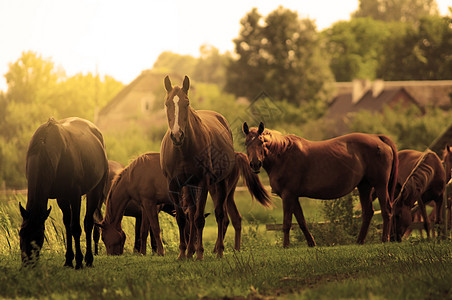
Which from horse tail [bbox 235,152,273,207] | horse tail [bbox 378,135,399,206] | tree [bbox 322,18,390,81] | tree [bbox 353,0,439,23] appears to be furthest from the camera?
tree [bbox 353,0,439,23]

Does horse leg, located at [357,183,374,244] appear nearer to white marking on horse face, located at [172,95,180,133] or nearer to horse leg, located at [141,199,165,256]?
horse leg, located at [141,199,165,256]

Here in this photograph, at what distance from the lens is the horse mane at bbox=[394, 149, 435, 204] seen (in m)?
15.2

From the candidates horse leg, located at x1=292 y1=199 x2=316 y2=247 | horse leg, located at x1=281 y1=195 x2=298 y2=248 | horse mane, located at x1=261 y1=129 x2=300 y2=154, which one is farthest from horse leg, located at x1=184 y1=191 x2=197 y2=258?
horse leg, located at x1=292 y1=199 x2=316 y2=247

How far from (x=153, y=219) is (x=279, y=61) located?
5061 centimetres

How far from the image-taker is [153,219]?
13000 mm

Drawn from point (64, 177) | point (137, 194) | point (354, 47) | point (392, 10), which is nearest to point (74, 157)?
point (64, 177)

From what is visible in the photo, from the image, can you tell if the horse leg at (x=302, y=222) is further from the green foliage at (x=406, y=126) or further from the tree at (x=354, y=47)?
the tree at (x=354, y=47)

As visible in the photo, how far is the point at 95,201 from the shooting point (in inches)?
431

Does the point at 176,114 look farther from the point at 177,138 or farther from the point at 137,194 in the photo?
the point at 137,194

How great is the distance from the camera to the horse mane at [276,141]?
13.4 meters

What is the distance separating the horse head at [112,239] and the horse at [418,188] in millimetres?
5950

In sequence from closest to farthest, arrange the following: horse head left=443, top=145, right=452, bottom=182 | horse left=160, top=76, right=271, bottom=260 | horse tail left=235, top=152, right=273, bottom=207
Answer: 1. horse left=160, top=76, right=271, bottom=260
2. horse tail left=235, top=152, right=273, bottom=207
3. horse head left=443, top=145, right=452, bottom=182

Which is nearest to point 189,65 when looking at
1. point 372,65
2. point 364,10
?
point 364,10

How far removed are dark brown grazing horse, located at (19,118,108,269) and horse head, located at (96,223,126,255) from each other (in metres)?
2.14
